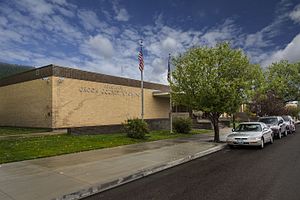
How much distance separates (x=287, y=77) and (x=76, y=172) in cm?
4879

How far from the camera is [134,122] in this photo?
1697 centimetres

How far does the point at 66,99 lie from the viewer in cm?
1975

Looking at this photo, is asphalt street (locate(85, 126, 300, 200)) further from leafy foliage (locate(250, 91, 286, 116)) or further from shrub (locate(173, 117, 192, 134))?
leafy foliage (locate(250, 91, 286, 116))

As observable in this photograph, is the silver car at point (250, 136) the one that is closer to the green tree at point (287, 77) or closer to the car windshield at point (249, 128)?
the car windshield at point (249, 128)

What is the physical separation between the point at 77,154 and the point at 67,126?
9224 mm

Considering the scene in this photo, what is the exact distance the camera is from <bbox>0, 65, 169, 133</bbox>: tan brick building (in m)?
19.2

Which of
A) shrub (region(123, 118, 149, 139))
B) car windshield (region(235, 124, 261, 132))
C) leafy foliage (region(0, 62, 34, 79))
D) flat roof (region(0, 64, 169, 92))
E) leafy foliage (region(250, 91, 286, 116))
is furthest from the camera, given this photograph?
leafy foliage (region(0, 62, 34, 79))

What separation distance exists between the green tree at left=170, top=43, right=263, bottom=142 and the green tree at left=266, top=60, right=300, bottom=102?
33448 mm

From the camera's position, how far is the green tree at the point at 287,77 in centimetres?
4606

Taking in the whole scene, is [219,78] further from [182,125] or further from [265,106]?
[265,106]

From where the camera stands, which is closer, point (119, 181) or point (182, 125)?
point (119, 181)

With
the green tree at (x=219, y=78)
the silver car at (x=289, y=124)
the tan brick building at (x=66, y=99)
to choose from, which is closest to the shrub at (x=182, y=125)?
the tan brick building at (x=66, y=99)

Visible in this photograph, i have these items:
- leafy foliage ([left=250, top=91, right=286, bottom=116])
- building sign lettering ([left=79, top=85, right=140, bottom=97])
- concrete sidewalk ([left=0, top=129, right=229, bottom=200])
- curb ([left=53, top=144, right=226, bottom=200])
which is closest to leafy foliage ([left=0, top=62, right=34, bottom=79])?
building sign lettering ([left=79, top=85, right=140, bottom=97])

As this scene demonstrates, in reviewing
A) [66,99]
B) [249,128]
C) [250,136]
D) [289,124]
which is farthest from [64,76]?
[289,124]
